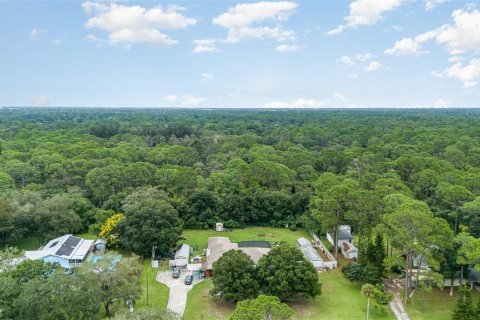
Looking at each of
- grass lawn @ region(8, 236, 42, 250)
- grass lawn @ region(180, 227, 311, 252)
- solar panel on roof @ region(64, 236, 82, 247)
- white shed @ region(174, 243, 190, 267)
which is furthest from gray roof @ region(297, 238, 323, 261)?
grass lawn @ region(8, 236, 42, 250)

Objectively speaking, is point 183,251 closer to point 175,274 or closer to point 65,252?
point 175,274

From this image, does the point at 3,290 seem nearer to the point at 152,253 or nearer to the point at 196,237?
the point at 152,253

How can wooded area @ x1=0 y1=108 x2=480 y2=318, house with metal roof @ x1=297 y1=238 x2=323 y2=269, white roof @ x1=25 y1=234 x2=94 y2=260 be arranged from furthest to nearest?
A: house with metal roof @ x1=297 y1=238 x2=323 y2=269 → white roof @ x1=25 y1=234 x2=94 y2=260 → wooded area @ x1=0 y1=108 x2=480 y2=318

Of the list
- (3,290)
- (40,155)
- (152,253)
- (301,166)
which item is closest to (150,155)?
(40,155)

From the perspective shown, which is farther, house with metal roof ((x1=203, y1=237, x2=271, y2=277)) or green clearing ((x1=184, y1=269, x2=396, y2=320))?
house with metal roof ((x1=203, y1=237, x2=271, y2=277))

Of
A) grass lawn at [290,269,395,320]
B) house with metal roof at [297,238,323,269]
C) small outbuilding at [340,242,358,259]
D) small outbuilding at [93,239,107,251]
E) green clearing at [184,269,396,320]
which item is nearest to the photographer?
green clearing at [184,269,396,320]

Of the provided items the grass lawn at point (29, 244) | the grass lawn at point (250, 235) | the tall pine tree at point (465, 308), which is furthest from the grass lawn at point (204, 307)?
the grass lawn at point (29, 244)

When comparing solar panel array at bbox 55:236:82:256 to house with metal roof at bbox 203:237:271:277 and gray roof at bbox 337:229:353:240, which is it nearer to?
house with metal roof at bbox 203:237:271:277
